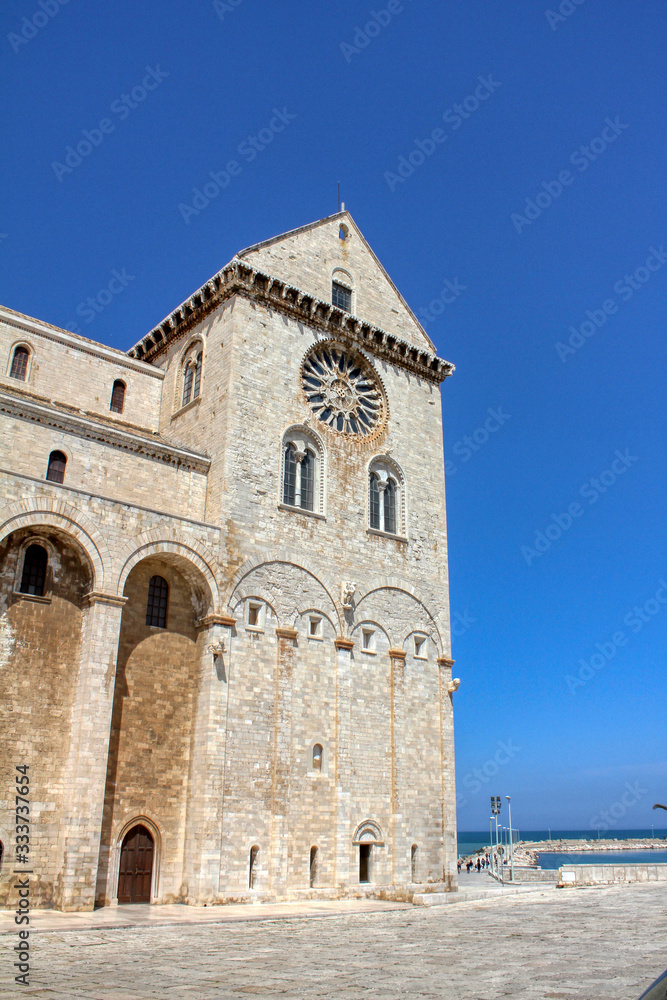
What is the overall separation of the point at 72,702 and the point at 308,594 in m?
7.91

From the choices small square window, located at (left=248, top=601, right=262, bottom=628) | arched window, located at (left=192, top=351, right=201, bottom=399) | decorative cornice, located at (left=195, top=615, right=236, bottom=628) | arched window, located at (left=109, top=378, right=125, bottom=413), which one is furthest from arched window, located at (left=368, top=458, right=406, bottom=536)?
arched window, located at (left=109, top=378, right=125, bottom=413)

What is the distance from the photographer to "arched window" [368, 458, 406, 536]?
28.3 m

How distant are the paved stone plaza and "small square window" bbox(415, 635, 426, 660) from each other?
9.33 metres

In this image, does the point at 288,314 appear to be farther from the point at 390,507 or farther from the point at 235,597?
the point at 235,597

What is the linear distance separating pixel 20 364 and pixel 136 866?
49.8ft

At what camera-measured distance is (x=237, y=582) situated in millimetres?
Answer: 23234

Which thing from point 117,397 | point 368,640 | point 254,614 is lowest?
point 368,640

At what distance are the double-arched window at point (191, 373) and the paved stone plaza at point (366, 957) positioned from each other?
1570 cm

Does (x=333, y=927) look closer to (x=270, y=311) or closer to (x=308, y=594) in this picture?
(x=308, y=594)

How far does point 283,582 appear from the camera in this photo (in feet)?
80.1

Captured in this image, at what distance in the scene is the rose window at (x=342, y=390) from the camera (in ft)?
90.9

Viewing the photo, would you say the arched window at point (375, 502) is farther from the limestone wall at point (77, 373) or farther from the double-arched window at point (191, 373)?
the limestone wall at point (77, 373)

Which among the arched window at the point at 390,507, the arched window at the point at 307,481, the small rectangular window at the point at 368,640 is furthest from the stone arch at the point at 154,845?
the arched window at the point at 390,507

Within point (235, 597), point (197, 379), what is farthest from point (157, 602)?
point (197, 379)
